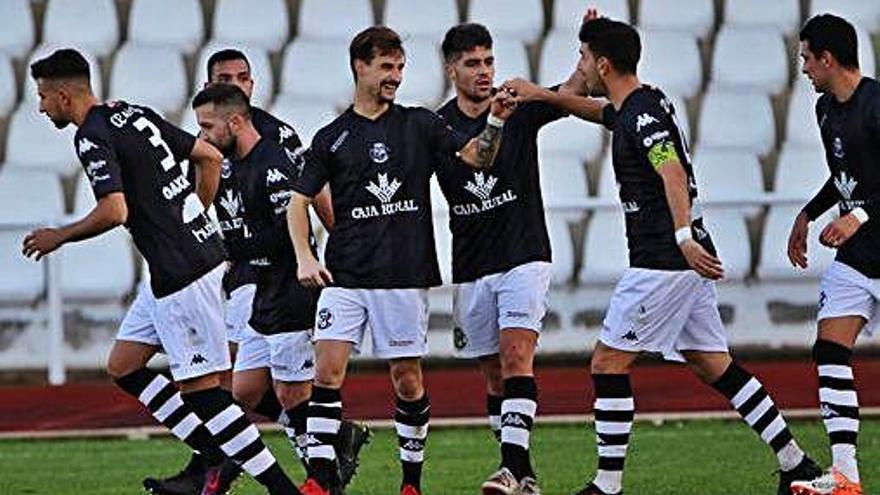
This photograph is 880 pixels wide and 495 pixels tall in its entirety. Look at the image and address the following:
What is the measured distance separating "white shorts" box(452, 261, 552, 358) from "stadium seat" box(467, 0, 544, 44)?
8651mm

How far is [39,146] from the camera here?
19.1 meters

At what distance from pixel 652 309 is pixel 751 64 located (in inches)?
367

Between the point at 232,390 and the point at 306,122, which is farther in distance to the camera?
the point at 306,122

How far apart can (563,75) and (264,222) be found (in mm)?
7618

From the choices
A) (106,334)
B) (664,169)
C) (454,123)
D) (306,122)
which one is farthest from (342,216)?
(306,122)

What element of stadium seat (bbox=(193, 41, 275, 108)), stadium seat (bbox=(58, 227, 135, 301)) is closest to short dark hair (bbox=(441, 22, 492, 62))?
stadium seat (bbox=(58, 227, 135, 301))

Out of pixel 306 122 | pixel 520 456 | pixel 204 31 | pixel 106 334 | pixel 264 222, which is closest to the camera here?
pixel 520 456

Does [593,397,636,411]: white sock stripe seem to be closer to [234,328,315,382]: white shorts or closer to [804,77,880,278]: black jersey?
[804,77,880,278]: black jersey

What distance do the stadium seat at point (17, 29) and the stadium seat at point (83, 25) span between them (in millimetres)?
137

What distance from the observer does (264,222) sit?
11.5m

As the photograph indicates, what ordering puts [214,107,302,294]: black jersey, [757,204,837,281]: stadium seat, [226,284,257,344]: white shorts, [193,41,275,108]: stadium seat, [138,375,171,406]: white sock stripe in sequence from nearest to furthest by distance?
[138,375,171,406]: white sock stripe, [214,107,302,294]: black jersey, [226,284,257,344]: white shorts, [757,204,837,281]: stadium seat, [193,41,275,108]: stadium seat

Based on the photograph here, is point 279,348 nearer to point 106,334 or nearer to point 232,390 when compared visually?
point 232,390

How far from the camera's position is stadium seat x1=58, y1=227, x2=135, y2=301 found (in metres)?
16.8

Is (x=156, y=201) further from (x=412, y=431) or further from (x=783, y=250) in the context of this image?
(x=783, y=250)
